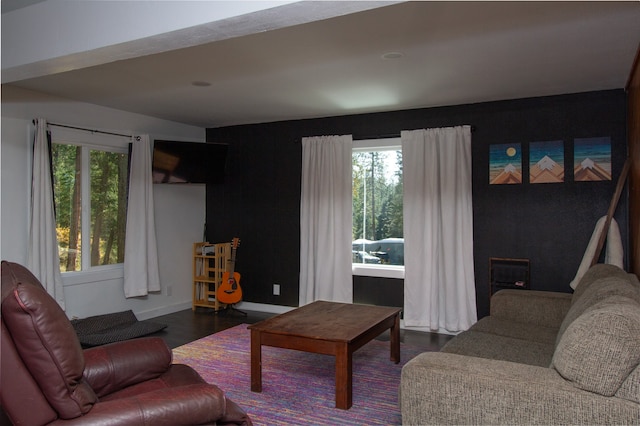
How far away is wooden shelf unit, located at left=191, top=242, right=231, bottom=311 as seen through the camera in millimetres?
6105

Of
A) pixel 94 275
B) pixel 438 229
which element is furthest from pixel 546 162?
pixel 94 275

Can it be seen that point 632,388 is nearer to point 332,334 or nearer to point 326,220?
point 332,334

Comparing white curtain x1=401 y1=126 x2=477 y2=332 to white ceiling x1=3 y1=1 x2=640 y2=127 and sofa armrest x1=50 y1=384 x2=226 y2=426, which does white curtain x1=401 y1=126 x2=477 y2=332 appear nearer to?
white ceiling x1=3 y1=1 x2=640 y2=127

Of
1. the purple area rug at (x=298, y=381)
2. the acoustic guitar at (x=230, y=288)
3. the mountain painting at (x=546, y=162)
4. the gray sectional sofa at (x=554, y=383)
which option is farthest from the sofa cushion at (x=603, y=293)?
the acoustic guitar at (x=230, y=288)

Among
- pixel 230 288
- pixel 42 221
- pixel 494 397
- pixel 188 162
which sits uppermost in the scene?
pixel 188 162

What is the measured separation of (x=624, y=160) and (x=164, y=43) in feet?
13.5

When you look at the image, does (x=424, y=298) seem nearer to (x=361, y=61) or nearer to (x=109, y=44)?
(x=361, y=61)

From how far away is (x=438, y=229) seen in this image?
5.10 m

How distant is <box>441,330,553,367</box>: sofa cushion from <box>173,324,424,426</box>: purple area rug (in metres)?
0.60

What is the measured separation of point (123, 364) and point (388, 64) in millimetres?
2769

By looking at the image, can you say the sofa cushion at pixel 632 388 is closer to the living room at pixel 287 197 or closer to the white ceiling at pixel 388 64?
the white ceiling at pixel 388 64

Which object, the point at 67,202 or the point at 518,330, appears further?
the point at 67,202

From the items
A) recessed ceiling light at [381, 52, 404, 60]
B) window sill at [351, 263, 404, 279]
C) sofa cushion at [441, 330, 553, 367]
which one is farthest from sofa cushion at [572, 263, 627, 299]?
window sill at [351, 263, 404, 279]

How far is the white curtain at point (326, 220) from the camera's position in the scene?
220 inches
